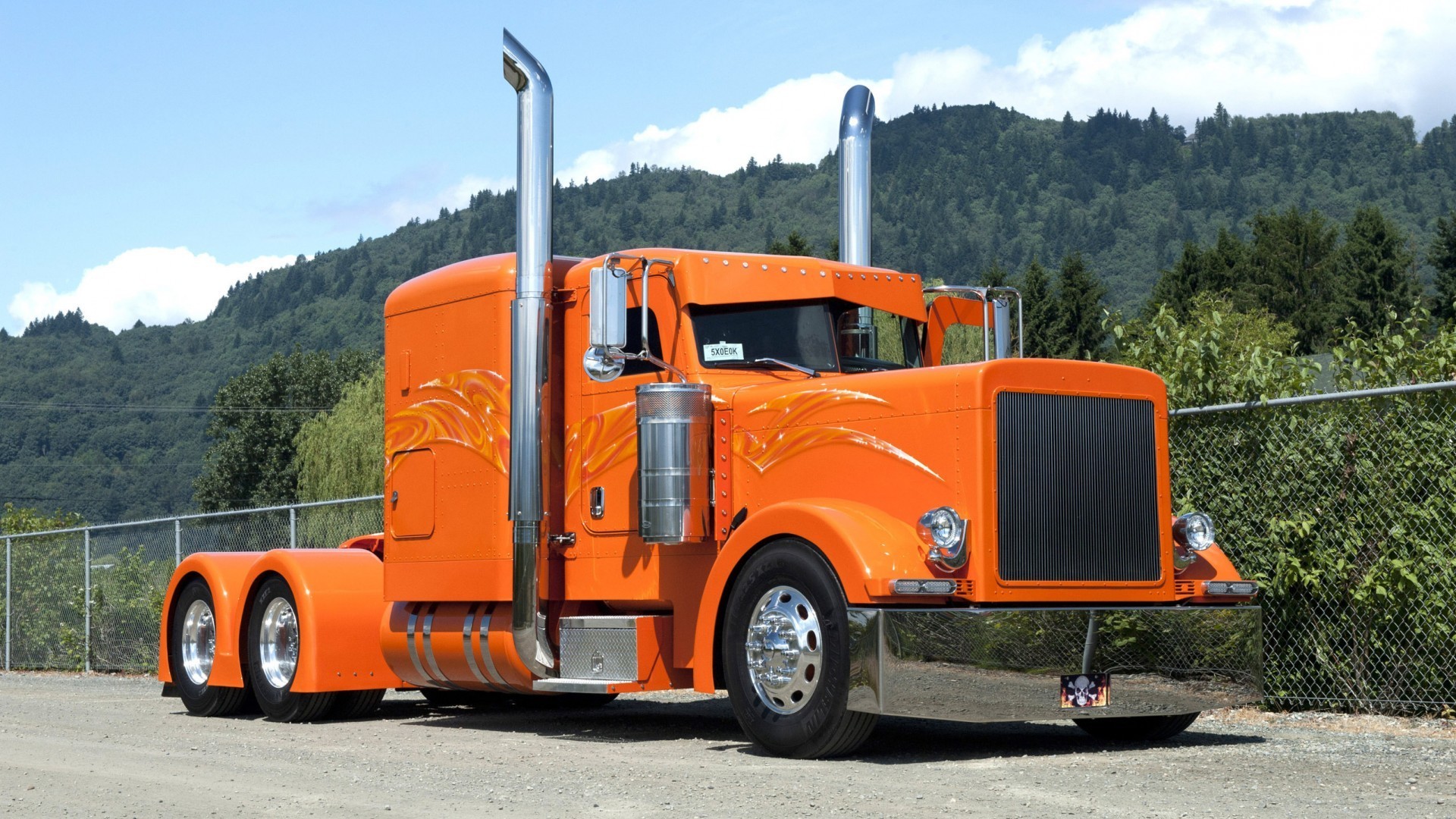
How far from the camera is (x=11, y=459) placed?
112 metres

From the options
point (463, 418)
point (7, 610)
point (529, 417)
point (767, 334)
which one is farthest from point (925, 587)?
point (7, 610)

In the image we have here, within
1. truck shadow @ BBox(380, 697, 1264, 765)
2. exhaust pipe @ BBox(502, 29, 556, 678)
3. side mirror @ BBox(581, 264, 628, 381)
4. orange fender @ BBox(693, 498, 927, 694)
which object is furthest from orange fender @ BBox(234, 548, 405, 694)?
orange fender @ BBox(693, 498, 927, 694)

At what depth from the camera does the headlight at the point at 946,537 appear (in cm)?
827

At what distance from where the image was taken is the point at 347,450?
56.5 meters

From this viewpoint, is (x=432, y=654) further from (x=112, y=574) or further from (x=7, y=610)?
(x=7, y=610)

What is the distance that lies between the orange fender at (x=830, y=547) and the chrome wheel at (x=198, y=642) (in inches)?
226

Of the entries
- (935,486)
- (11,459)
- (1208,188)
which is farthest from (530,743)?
(1208,188)

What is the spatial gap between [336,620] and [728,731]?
3253mm

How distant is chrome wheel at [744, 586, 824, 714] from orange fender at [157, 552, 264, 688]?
5.64 metres

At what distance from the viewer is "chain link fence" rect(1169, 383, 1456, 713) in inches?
405

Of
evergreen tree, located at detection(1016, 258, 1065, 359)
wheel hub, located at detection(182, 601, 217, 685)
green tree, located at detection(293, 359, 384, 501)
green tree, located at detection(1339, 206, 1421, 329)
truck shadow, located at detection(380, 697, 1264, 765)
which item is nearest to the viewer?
truck shadow, located at detection(380, 697, 1264, 765)

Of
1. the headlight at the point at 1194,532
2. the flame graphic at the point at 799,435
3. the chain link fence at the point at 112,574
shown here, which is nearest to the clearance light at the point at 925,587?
the flame graphic at the point at 799,435

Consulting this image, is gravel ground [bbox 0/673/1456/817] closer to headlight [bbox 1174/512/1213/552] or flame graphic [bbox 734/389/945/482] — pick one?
headlight [bbox 1174/512/1213/552]

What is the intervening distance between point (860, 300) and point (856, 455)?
1771mm
